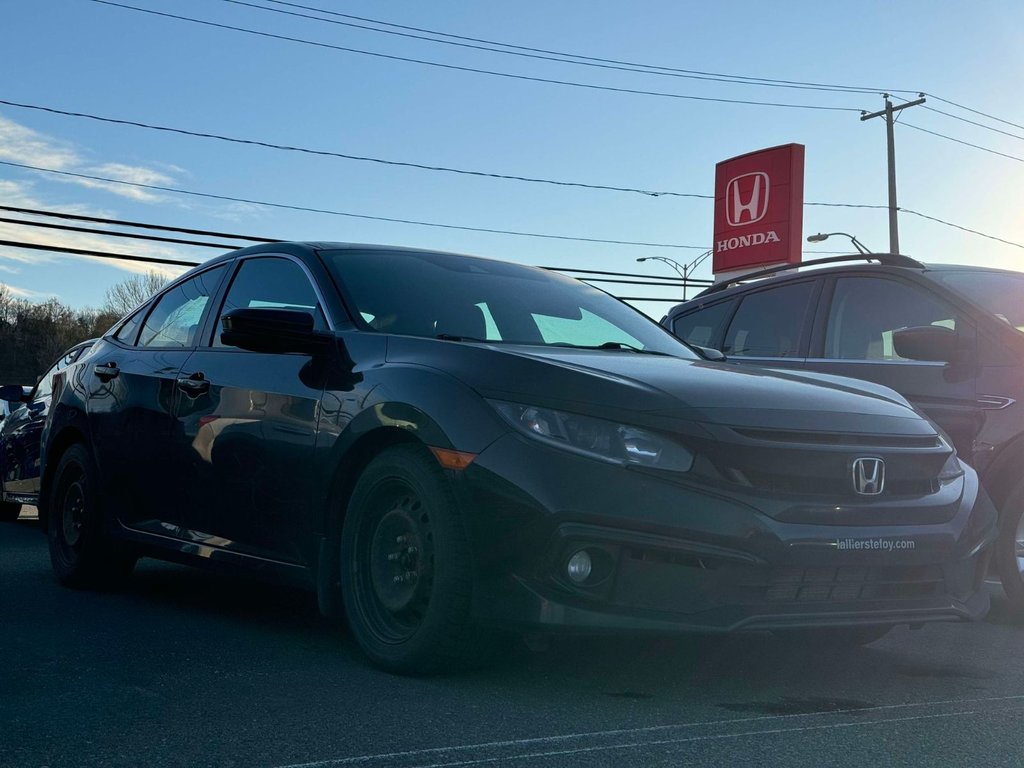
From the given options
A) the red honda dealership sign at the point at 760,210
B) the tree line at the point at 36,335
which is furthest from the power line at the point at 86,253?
the tree line at the point at 36,335

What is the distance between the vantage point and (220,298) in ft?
19.4

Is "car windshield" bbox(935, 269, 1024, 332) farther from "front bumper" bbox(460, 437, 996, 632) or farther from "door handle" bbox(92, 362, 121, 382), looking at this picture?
"door handle" bbox(92, 362, 121, 382)

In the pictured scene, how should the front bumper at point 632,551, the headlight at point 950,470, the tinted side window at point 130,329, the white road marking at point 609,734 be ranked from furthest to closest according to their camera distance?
the tinted side window at point 130,329 < the headlight at point 950,470 < the front bumper at point 632,551 < the white road marking at point 609,734

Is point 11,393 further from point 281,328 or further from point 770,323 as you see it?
point 281,328

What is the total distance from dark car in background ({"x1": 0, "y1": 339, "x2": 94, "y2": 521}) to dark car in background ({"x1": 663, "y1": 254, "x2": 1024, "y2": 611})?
541cm

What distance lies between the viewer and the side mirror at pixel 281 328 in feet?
15.8

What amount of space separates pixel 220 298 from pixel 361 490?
1853mm

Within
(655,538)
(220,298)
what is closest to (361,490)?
(655,538)

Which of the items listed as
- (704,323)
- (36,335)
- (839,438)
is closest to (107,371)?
(704,323)

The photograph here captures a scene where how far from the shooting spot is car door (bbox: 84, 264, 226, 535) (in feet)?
18.8

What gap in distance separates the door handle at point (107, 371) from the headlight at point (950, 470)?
3.91 metres

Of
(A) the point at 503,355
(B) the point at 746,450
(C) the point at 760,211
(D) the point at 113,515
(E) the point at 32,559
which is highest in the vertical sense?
(C) the point at 760,211

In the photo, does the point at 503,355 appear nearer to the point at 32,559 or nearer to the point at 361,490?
the point at 361,490

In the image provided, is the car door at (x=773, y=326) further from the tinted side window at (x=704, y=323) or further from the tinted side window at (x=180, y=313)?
the tinted side window at (x=180, y=313)
